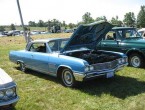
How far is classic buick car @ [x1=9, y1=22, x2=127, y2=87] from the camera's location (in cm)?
677

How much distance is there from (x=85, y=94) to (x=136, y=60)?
4.00 m

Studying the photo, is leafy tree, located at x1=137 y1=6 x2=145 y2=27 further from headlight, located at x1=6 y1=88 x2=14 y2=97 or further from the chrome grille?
headlight, located at x1=6 y1=88 x2=14 y2=97

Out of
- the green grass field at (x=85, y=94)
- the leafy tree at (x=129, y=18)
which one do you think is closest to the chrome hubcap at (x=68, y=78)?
the green grass field at (x=85, y=94)

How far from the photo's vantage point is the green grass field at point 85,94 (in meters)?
5.77

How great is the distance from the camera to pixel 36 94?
22.3ft

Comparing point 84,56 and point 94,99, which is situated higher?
point 84,56

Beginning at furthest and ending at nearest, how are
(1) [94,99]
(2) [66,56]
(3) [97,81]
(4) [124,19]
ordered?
(4) [124,19] → (3) [97,81] → (2) [66,56] → (1) [94,99]

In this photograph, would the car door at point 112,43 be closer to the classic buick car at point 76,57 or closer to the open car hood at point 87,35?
the classic buick car at point 76,57

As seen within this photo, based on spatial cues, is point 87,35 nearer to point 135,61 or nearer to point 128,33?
point 135,61

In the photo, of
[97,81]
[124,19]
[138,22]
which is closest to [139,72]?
Result: [97,81]

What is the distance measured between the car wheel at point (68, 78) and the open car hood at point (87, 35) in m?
0.68

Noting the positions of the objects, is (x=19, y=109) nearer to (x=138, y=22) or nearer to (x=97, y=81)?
(x=97, y=81)

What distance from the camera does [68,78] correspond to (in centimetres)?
724

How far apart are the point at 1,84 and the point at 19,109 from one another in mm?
1359
